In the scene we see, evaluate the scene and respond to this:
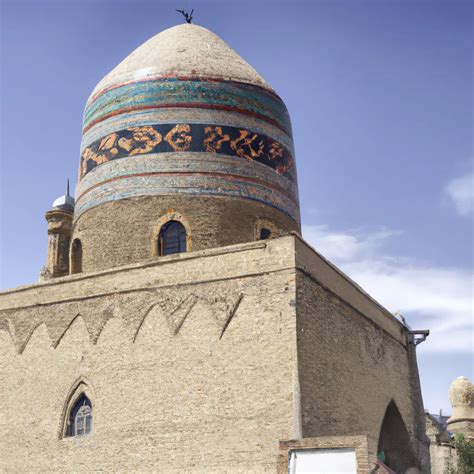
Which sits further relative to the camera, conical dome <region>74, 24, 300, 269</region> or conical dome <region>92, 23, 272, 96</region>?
conical dome <region>92, 23, 272, 96</region>

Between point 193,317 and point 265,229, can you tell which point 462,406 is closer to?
point 265,229

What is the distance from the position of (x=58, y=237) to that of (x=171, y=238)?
4.47 meters

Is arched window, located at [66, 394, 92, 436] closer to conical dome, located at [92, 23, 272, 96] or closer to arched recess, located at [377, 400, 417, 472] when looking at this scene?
arched recess, located at [377, 400, 417, 472]

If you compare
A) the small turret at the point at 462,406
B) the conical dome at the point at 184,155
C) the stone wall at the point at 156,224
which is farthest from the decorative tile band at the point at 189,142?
the small turret at the point at 462,406

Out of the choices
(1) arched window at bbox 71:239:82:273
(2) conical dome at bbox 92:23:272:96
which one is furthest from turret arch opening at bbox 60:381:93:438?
(2) conical dome at bbox 92:23:272:96

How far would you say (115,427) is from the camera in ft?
36.9

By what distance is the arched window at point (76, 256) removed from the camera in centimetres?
1421

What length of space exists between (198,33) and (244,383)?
804 centimetres

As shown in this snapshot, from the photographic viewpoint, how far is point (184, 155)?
13.6 meters

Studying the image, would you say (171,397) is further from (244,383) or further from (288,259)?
(288,259)

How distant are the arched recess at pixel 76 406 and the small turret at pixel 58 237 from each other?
4.90 m

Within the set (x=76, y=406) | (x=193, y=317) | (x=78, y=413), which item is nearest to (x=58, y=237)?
(x=76, y=406)

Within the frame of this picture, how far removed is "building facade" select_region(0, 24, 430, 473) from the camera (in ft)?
34.4

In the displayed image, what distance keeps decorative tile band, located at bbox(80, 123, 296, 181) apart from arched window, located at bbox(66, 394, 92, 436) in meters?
4.43
